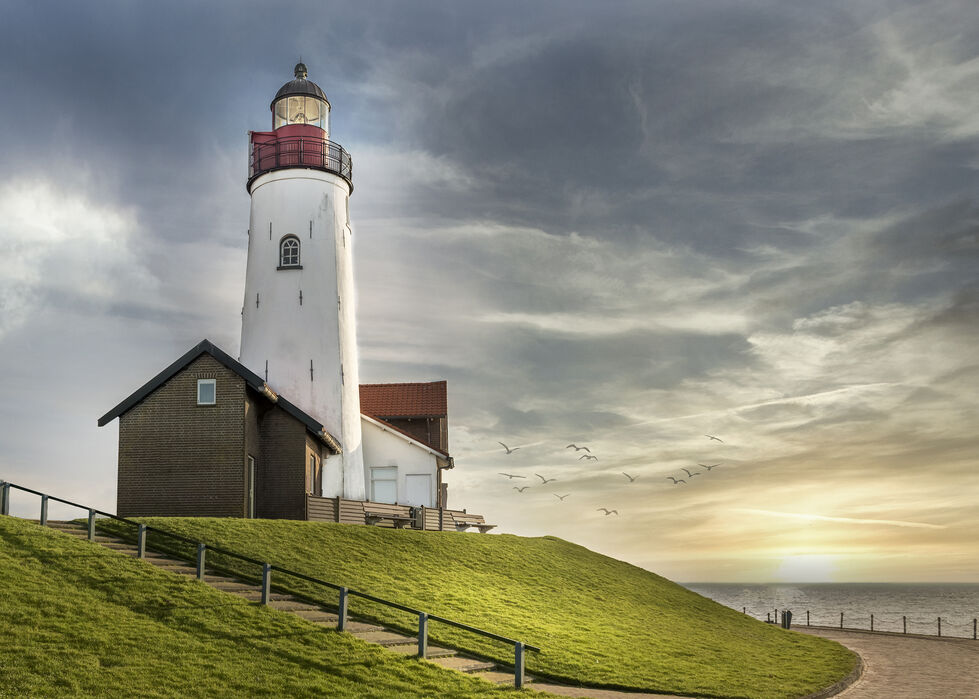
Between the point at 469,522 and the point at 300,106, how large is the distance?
19.3 meters

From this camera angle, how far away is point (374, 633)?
18656 millimetres

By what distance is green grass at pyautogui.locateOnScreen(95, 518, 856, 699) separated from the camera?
20.3m

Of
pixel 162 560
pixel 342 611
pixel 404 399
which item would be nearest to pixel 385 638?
pixel 342 611

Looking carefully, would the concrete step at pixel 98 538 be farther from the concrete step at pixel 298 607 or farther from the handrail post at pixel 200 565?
the concrete step at pixel 298 607

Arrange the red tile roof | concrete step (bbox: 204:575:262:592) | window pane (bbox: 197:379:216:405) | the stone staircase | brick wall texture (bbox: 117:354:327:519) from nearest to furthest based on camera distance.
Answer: the stone staircase
concrete step (bbox: 204:575:262:592)
brick wall texture (bbox: 117:354:327:519)
window pane (bbox: 197:379:216:405)
the red tile roof

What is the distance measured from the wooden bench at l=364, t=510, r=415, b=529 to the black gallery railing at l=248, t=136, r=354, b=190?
47.9 feet

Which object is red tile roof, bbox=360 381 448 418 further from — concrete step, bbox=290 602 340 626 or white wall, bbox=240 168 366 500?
concrete step, bbox=290 602 340 626

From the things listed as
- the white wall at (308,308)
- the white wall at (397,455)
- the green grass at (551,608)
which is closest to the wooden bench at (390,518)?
the green grass at (551,608)

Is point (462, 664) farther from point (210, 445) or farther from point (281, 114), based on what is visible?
point (281, 114)

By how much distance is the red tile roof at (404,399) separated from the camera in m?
43.4

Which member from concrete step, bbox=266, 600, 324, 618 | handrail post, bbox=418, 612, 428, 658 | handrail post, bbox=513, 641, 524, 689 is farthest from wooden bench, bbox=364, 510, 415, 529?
handrail post, bbox=513, 641, 524, 689

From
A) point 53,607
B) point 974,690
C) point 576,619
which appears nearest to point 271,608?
point 53,607

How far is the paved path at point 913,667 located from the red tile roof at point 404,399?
67.6 ft

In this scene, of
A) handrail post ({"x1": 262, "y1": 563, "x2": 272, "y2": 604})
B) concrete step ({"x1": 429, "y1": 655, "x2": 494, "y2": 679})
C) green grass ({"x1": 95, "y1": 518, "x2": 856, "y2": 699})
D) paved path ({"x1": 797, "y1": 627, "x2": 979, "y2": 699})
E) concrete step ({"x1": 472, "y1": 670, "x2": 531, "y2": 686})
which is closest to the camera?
concrete step ({"x1": 472, "y1": 670, "x2": 531, "y2": 686})
